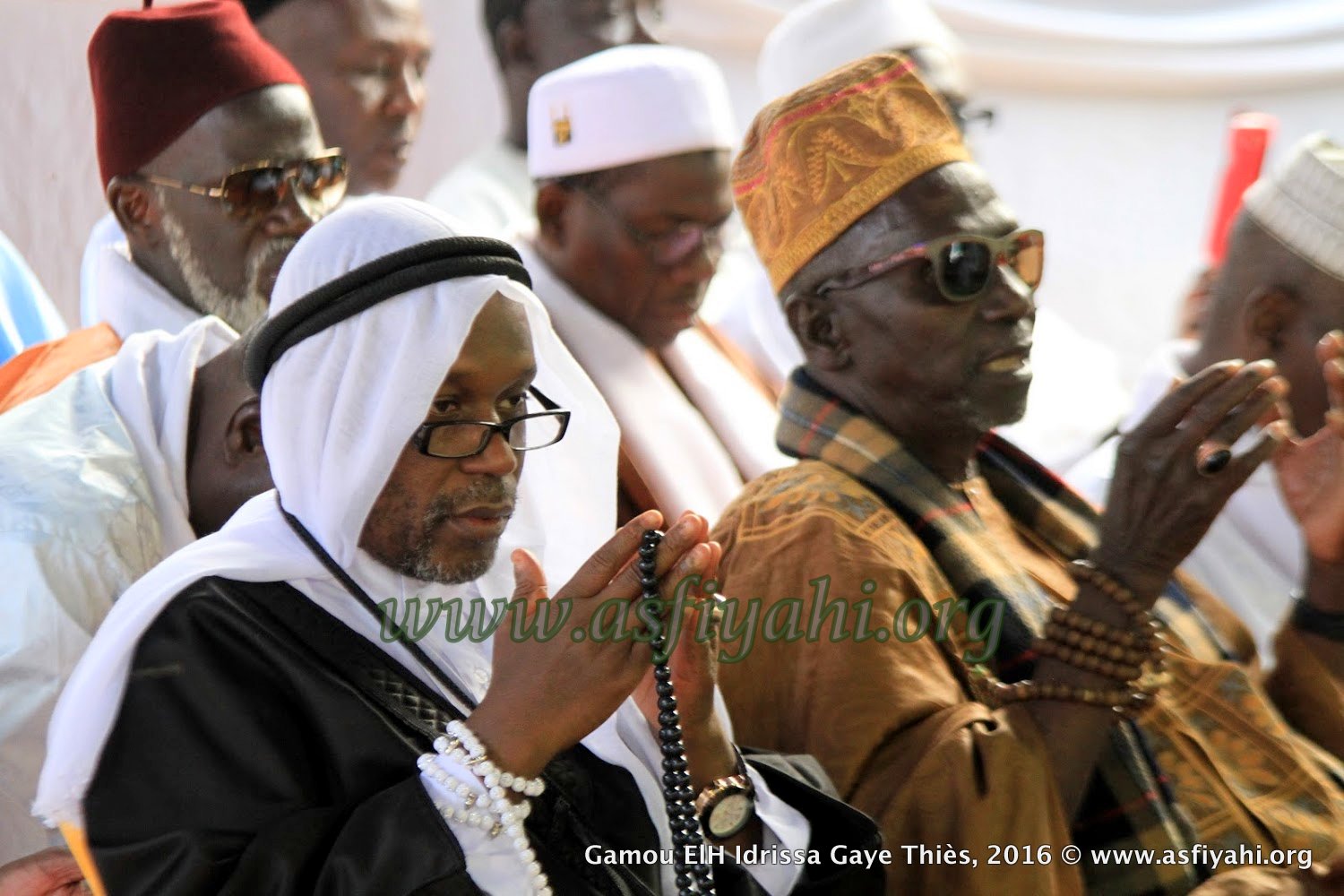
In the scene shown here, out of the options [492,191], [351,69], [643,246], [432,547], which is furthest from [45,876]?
[492,191]

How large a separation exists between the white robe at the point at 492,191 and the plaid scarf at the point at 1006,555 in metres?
2.26

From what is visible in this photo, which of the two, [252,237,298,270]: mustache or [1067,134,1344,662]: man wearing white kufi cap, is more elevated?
[252,237,298,270]: mustache

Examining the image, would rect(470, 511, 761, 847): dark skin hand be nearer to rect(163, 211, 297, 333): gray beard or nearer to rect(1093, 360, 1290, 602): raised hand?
rect(1093, 360, 1290, 602): raised hand

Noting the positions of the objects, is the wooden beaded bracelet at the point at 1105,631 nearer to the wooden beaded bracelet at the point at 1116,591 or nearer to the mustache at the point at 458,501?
the wooden beaded bracelet at the point at 1116,591

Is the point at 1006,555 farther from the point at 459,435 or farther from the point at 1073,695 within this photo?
the point at 459,435

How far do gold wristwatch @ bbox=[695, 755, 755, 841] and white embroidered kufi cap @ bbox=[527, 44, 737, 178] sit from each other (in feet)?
6.82

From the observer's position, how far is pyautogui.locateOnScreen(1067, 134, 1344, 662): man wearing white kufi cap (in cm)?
347

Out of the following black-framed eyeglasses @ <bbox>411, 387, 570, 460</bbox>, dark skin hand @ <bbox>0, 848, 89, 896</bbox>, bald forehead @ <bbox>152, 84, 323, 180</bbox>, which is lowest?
dark skin hand @ <bbox>0, 848, 89, 896</bbox>

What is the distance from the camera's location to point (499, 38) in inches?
227

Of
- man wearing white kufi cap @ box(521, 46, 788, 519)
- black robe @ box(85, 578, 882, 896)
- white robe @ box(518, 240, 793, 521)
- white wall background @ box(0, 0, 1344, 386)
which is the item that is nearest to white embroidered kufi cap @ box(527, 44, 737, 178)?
man wearing white kufi cap @ box(521, 46, 788, 519)

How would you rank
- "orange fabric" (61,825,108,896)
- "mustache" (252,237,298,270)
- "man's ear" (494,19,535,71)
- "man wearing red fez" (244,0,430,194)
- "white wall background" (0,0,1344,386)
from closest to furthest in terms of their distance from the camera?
1. "orange fabric" (61,825,108,896)
2. "mustache" (252,237,298,270)
3. "man wearing red fez" (244,0,430,194)
4. "man's ear" (494,19,535,71)
5. "white wall background" (0,0,1344,386)

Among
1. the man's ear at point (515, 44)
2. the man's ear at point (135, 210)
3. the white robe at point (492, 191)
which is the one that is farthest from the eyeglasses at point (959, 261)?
the man's ear at point (515, 44)

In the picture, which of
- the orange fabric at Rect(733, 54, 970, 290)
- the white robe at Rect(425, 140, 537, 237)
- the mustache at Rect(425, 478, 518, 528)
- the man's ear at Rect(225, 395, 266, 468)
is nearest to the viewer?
the mustache at Rect(425, 478, 518, 528)

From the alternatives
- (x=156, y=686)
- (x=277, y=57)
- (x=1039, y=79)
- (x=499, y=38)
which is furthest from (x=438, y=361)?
(x=1039, y=79)
